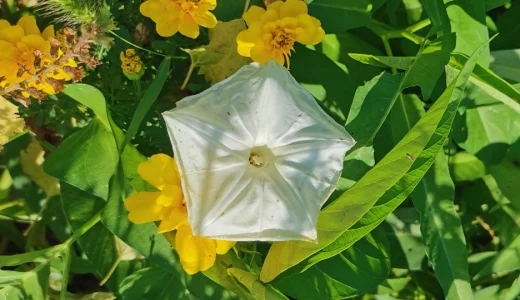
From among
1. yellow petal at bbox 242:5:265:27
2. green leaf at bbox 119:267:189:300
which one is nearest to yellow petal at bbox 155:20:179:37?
yellow petal at bbox 242:5:265:27

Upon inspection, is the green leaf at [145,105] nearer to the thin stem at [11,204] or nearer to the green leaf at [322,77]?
the green leaf at [322,77]

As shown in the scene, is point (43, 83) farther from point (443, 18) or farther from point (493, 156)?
point (493, 156)

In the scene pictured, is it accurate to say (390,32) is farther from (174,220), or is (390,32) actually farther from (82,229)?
→ (82,229)

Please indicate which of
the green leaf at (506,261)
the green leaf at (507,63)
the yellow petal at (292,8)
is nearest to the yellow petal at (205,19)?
the yellow petal at (292,8)

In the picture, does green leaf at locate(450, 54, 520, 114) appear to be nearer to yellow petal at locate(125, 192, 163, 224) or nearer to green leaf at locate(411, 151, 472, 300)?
green leaf at locate(411, 151, 472, 300)

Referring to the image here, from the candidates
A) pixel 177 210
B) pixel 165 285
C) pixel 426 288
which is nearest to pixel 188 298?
pixel 165 285
